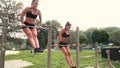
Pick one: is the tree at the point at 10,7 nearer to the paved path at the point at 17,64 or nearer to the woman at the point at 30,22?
the paved path at the point at 17,64

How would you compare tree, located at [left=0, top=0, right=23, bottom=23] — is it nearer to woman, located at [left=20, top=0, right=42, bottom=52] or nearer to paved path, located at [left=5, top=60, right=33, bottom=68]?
paved path, located at [left=5, top=60, right=33, bottom=68]

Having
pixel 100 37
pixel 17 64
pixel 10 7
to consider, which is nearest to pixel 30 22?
pixel 17 64

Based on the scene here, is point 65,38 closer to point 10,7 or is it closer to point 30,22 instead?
point 30,22

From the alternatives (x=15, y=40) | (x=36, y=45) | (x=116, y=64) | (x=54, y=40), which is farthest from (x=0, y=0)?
(x=36, y=45)

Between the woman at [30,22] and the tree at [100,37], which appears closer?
the woman at [30,22]

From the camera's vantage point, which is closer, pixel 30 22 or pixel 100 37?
pixel 30 22

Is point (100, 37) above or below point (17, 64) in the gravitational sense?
above

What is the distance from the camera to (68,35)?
11750 millimetres

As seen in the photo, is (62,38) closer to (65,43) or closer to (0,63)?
(65,43)

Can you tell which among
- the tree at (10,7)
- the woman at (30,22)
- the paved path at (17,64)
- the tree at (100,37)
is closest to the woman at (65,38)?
the woman at (30,22)

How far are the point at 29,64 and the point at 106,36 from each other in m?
34.8

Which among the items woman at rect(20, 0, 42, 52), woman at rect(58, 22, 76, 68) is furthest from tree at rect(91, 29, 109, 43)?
woman at rect(20, 0, 42, 52)

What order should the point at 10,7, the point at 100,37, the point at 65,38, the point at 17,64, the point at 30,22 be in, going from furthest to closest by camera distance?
the point at 100,37 → the point at 10,7 → the point at 17,64 → the point at 65,38 → the point at 30,22

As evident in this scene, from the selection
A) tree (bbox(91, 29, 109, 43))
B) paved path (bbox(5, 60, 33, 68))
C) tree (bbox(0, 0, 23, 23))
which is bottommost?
paved path (bbox(5, 60, 33, 68))
